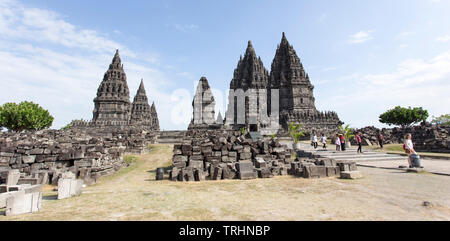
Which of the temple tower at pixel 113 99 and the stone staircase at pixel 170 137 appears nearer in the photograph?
the stone staircase at pixel 170 137

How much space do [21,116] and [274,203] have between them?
4673 centimetres

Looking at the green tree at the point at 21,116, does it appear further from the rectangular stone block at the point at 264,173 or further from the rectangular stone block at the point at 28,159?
the rectangular stone block at the point at 264,173

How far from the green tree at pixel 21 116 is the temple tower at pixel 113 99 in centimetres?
952

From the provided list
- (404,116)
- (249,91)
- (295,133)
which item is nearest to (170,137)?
(295,133)

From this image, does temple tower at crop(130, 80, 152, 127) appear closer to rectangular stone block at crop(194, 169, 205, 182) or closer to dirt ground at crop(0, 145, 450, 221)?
rectangular stone block at crop(194, 169, 205, 182)

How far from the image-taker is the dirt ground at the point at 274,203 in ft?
11.5

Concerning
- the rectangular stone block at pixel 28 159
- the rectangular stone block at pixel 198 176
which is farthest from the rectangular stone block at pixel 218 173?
the rectangular stone block at pixel 28 159

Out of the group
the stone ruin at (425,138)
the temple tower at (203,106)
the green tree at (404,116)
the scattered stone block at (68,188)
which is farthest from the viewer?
the green tree at (404,116)

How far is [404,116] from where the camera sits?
49.7 m

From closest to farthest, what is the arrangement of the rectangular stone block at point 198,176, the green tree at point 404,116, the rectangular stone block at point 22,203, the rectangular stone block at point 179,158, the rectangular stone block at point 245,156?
the rectangular stone block at point 22,203 → the rectangular stone block at point 198,176 → the rectangular stone block at point 179,158 → the rectangular stone block at point 245,156 → the green tree at point 404,116

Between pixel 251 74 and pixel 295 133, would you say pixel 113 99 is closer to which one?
pixel 251 74
